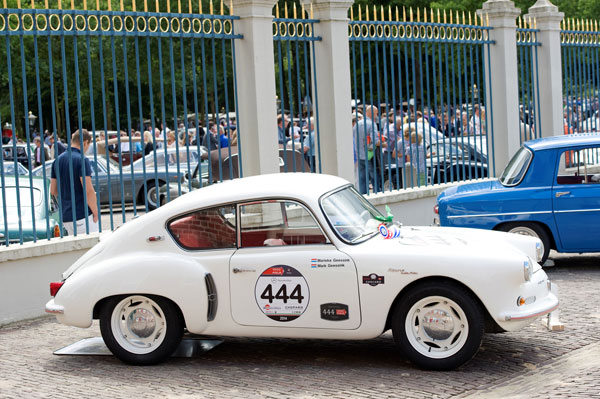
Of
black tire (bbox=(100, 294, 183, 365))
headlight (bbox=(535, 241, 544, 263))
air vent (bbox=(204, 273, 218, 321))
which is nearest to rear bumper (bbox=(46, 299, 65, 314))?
black tire (bbox=(100, 294, 183, 365))

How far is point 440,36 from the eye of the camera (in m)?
13.9

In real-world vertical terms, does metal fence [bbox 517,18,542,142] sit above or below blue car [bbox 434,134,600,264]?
above

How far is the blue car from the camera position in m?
10.4

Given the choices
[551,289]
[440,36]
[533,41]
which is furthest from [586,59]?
[551,289]

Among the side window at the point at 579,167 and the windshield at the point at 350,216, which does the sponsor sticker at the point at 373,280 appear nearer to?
the windshield at the point at 350,216

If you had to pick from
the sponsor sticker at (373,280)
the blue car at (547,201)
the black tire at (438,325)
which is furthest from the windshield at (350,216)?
the blue car at (547,201)

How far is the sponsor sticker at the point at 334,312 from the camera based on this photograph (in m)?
6.70

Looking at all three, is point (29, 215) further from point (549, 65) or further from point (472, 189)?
point (549, 65)

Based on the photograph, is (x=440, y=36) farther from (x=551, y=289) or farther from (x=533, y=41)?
(x=551, y=289)

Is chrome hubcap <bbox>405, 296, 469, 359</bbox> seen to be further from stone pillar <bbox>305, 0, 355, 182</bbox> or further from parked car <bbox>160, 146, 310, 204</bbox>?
stone pillar <bbox>305, 0, 355, 182</bbox>

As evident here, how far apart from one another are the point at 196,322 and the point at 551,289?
262cm

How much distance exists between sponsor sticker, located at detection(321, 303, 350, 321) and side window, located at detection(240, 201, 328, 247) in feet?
1.53

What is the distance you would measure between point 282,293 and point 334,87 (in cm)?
583

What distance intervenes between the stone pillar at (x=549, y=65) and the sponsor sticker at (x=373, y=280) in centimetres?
1023
